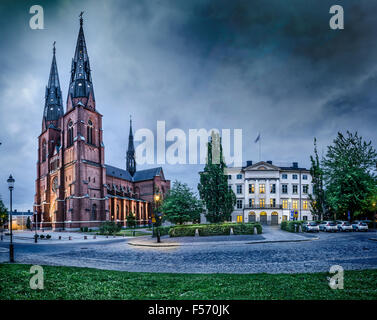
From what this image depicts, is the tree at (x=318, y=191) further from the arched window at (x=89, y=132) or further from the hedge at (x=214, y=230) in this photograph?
the arched window at (x=89, y=132)

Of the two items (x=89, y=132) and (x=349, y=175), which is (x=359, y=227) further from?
(x=89, y=132)

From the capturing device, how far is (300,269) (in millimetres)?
9492

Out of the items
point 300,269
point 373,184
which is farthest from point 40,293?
point 373,184

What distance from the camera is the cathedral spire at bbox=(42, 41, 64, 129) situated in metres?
70.2

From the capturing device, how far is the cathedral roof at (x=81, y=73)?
64.2m

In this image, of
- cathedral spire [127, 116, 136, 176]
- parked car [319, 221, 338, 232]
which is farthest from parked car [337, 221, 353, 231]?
cathedral spire [127, 116, 136, 176]

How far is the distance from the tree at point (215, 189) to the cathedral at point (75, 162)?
22.8m

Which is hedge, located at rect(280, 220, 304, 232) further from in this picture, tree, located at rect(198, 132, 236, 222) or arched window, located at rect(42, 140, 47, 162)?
arched window, located at rect(42, 140, 47, 162)

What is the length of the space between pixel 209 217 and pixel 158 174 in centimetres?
5261

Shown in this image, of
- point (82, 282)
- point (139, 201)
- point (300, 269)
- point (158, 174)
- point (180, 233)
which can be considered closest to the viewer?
point (82, 282)

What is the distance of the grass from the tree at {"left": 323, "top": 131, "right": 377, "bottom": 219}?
34.5m

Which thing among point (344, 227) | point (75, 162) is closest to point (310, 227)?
point (344, 227)

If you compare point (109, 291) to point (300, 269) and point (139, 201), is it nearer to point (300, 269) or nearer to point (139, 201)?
point (300, 269)

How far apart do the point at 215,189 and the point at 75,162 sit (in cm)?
3638
